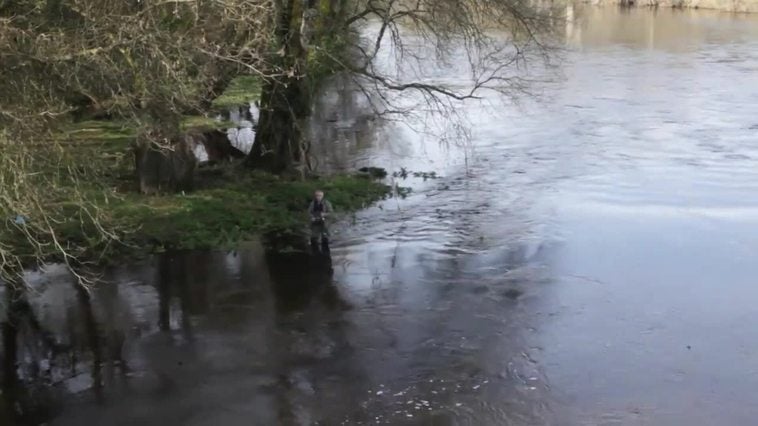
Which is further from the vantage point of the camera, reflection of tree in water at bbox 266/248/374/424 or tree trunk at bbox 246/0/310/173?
tree trunk at bbox 246/0/310/173

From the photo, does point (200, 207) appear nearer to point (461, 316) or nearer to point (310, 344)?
point (310, 344)

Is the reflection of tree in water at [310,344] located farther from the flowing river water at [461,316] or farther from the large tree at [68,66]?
the large tree at [68,66]

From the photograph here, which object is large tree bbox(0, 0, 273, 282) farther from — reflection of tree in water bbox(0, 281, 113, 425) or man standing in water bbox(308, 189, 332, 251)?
man standing in water bbox(308, 189, 332, 251)

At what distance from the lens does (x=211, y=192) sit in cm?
1875

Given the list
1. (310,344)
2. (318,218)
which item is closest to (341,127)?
(318,218)

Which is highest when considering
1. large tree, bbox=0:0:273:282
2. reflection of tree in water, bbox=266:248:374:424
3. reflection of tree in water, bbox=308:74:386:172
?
large tree, bbox=0:0:273:282

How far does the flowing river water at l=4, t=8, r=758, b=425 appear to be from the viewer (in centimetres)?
1045

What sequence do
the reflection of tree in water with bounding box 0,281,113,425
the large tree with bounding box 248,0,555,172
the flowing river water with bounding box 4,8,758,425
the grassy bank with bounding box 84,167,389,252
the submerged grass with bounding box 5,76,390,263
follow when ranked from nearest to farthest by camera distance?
the reflection of tree in water with bounding box 0,281,113,425
the flowing river water with bounding box 4,8,758,425
the submerged grass with bounding box 5,76,390,263
the grassy bank with bounding box 84,167,389,252
the large tree with bounding box 248,0,555,172

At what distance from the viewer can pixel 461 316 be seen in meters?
13.0

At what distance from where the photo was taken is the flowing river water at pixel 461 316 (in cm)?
1045

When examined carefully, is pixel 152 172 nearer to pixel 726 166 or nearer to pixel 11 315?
pixel 11 315

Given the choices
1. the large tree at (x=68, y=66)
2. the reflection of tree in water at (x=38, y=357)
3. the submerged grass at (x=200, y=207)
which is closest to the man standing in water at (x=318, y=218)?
the submerged grass at (x=200, y=207)

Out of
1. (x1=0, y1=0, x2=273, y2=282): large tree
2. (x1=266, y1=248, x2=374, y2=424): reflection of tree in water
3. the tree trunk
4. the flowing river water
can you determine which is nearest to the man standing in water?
the flowing river water

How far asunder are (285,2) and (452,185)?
5.99 m
